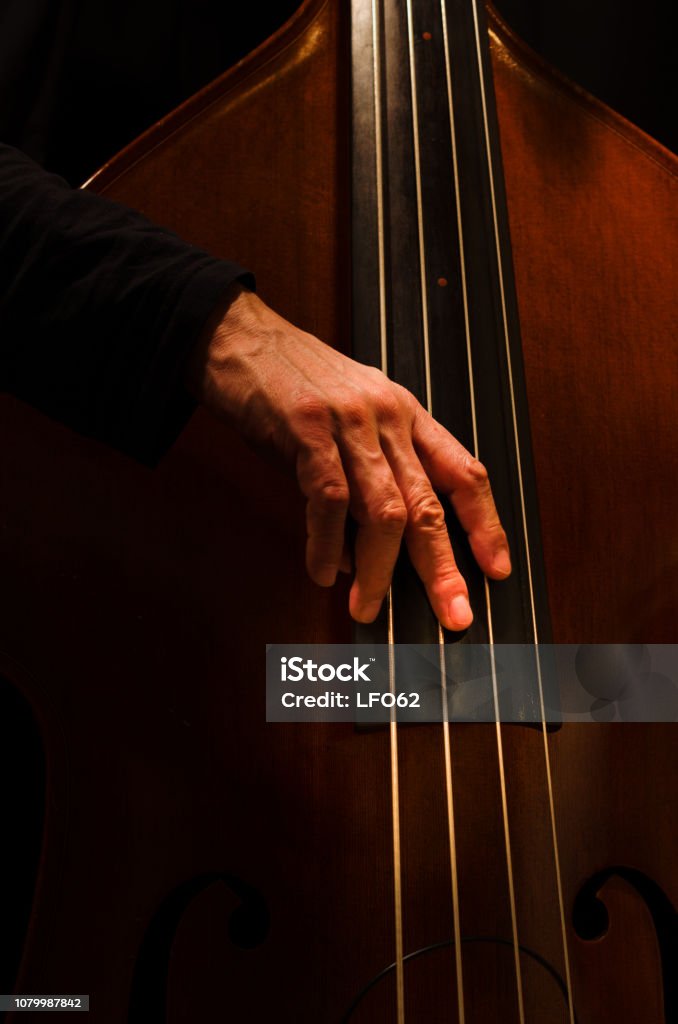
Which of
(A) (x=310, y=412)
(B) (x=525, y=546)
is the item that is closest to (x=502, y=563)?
(B) (x=525, y=546)

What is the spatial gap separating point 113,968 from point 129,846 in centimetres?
6

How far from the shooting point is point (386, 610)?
0.49 metres

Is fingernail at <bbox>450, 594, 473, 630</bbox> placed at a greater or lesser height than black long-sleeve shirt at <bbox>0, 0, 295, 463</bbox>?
lesser

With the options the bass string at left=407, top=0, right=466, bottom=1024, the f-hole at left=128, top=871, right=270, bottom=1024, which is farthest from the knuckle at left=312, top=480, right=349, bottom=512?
the f-hole at left=128, top=871, right=270, bottom=1024

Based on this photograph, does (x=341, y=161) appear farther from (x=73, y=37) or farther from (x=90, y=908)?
(x=90, y=908)

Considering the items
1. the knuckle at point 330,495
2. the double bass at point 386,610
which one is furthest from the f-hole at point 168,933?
A: the knuckle at point 330,495

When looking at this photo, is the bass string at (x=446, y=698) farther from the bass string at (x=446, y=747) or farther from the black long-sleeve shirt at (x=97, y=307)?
the black long-sleeve shirt at (x=97, y=307)

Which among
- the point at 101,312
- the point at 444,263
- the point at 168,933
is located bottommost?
the point at 168,933

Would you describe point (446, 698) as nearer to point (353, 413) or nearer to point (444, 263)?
point (353, 413)

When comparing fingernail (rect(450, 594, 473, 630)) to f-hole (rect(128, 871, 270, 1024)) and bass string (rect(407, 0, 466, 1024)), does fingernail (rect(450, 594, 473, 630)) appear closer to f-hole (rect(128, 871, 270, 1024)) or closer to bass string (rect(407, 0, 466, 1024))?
bass string (rect(407, 0, 466, 1024))

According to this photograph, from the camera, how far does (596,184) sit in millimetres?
733

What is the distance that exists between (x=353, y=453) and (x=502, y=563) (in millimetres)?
121

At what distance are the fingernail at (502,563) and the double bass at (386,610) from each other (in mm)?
15

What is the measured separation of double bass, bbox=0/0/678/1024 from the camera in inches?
17.8
